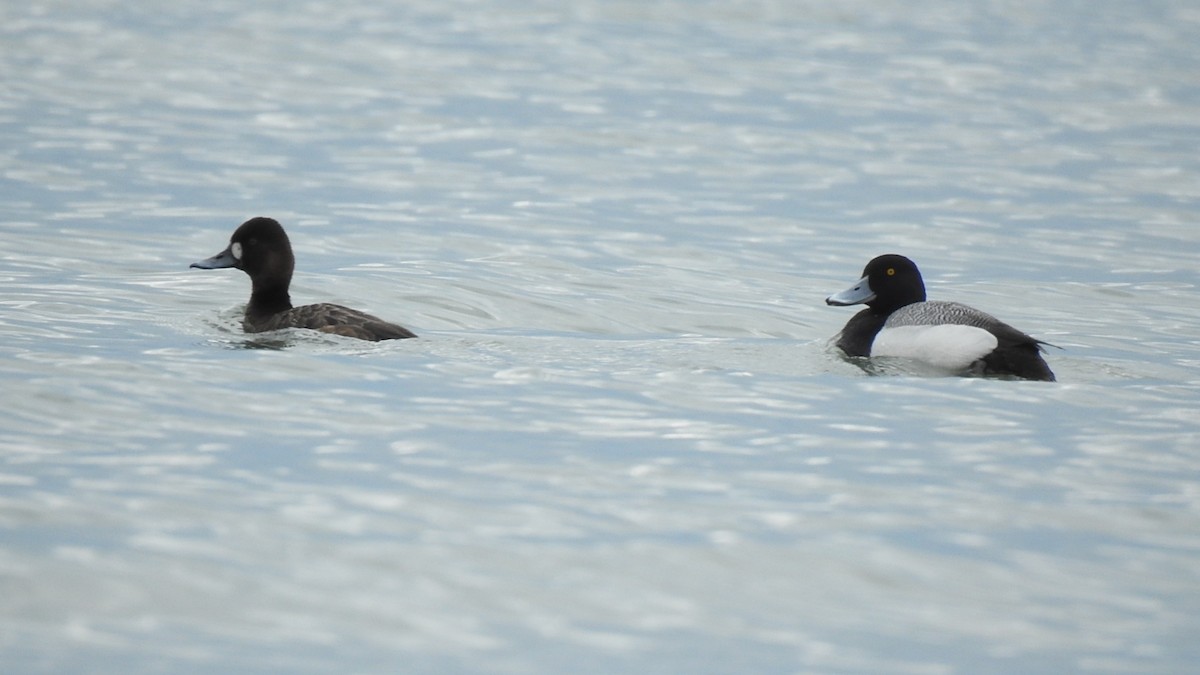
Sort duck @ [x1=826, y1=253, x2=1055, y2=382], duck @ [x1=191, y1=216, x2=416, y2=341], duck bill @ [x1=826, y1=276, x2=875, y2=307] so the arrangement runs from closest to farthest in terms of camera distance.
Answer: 1. duck @ [x1=826, y1=253, x2=1055, y2=382]
2. duck @ [x1=191, y1=216, x2=416, y2=341]
3. duck bill @ [x1=826, y1=276, x2=875, y2=307]

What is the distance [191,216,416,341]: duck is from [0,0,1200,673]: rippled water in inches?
10.5

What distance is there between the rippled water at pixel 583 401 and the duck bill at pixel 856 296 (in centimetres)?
39

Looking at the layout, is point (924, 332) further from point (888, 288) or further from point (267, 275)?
point (267, 275)

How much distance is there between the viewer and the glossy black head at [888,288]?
11250 millimetres

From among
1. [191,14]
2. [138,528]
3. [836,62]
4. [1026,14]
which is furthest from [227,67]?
[138,528]

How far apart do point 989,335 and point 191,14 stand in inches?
971

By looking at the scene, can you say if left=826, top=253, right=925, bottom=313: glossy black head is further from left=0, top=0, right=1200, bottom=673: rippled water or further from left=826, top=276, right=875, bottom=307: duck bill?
left=0, top=0, right=1200, bottom=673: rippled water

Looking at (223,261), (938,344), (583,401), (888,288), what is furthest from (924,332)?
(223,261)

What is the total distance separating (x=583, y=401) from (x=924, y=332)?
2475 mm

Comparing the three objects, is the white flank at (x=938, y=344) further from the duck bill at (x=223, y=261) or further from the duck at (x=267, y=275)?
the duck bill at (x=223, y=261)

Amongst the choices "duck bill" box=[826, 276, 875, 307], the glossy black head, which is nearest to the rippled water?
"duck bill" box=[826, 276, 875, 307]

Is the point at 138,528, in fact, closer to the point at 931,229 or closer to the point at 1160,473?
the point at 1160,473

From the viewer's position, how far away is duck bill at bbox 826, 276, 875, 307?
11.2 meters

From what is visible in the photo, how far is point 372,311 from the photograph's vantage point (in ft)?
40.1
